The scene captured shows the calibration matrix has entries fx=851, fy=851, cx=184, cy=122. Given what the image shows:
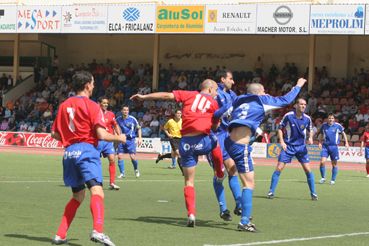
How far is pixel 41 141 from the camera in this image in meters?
45.9

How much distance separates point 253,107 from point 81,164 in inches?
132

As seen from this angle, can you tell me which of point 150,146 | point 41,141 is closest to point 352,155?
point 150,146

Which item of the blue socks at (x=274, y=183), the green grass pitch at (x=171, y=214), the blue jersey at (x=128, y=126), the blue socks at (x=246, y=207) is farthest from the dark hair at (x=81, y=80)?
the blue jersey at (x=128, y=126)

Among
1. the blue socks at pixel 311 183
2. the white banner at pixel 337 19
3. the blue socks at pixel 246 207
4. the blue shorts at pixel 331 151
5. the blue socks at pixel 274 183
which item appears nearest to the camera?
the blue socks at pixel 246 207

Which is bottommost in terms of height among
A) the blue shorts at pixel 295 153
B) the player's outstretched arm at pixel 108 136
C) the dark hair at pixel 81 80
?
the blue shorts at pixel 295 153

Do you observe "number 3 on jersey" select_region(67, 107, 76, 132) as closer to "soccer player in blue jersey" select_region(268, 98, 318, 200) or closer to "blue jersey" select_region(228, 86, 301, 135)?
"blue jersey" select_region(228, 86, 301, 135)

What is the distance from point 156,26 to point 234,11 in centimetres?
448

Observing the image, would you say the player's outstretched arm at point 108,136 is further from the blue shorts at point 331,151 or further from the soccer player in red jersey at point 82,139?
the blue shorts at point 331,151

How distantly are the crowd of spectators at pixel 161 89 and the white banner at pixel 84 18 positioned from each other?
419 centimetres

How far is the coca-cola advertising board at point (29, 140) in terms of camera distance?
4566 centimetres

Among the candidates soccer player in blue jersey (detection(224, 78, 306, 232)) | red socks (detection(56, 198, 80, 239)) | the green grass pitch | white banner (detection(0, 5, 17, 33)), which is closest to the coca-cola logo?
white banner (detection(0, 5, 17, 33))

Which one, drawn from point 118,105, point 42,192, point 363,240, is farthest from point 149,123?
point 363,240

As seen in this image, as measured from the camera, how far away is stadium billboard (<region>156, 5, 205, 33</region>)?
45.4 metres

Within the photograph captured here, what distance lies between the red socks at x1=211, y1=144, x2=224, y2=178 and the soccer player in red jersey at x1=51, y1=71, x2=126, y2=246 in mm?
3348
